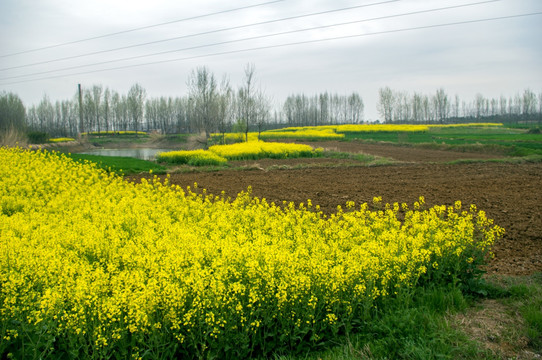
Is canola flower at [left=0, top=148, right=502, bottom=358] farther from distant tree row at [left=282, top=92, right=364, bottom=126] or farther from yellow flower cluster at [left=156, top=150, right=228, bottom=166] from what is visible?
distant tree row at [left=282, top=92, right=364, bottom=126]

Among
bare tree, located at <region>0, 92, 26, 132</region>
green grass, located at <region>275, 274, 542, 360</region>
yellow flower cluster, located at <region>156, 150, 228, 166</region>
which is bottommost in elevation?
green grass, located at <region>275, 274, 542, 360</region>

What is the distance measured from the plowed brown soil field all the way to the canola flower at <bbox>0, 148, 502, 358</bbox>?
1.91m

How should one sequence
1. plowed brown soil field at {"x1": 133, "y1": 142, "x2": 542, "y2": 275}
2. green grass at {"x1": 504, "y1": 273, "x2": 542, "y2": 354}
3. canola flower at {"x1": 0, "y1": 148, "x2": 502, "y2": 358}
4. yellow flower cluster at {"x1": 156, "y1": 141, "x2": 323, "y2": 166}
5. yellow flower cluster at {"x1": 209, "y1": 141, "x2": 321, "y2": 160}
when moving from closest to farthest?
canola flower at {"x1": 0, "y1": 148, "x2": 502, "y2": 358} → green grass at {"x1": 504, "y1": 273, "x2": 542, "y2": 354} → plowed brown soil field at {"x1": 133, "y1": 142, "x2": 542, "y2": 275} → yellow flower cluster at {"x1": 156, "y1": 141, "x2": 323, "y2": 166} → yellow flower cluster at {"x1": 209, "y1": 141, "x2": 321, "y2": 160}

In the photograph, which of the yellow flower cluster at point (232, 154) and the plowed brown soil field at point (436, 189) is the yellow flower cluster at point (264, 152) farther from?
the plowed brown soil field at point (436, 189)

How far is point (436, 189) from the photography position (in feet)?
46.9

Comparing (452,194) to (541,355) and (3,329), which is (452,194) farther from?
(3,329)

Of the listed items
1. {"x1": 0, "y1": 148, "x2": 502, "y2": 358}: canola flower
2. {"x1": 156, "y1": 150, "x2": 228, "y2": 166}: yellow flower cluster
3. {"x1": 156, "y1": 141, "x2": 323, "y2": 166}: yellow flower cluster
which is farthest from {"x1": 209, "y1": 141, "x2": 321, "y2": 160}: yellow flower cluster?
{"x1": 0, "y1": 148, "x2": 502, "y2": 358}: canola flower

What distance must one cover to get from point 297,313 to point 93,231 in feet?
12.5

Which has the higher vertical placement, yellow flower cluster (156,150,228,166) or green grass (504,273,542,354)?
yellow flower cluster (156,150,228,166)

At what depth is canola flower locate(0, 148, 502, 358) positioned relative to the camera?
3998 millimetres

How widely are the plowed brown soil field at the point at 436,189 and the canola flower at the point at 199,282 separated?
1908 mm

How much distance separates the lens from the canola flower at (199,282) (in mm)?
3998

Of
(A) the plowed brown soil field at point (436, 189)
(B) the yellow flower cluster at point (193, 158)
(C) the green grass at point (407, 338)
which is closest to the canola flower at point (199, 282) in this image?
(C) the green grass at point (407, 338)

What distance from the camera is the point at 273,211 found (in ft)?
26.7
